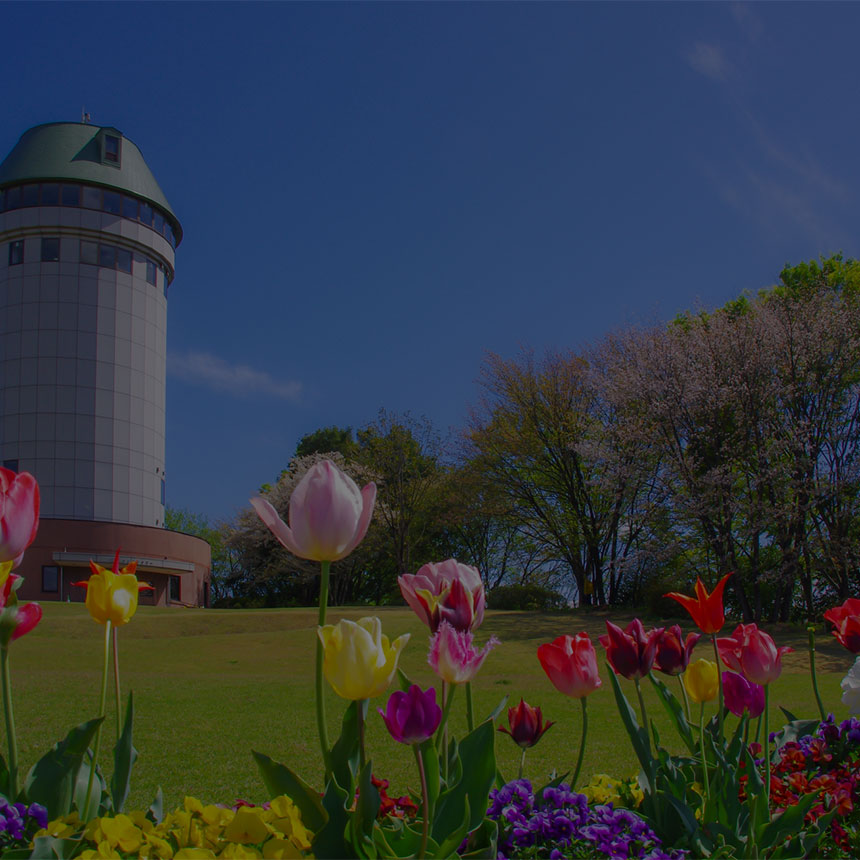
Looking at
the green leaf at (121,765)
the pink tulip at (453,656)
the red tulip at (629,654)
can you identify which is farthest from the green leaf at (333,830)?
the red tulip at (629,654)

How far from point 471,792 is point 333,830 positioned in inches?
13.1

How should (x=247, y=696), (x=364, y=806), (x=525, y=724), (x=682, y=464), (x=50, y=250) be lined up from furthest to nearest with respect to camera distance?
(x=50, y=250)
(x=682, y=464)
(x=247, y=696)
(x=525, y=724)
(x=364, y=806)

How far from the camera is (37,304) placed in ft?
107

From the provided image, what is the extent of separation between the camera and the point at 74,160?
33719 millimetres

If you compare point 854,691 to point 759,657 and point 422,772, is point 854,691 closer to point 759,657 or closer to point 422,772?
point 759,657

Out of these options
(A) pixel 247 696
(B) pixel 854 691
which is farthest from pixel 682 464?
(B) pixel 854 691

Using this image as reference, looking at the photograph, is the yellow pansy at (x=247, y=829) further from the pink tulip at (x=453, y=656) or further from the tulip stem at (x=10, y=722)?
the tulip stem at (x=10, y=722)

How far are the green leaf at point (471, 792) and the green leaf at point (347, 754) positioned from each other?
209mm

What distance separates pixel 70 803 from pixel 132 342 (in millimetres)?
33986

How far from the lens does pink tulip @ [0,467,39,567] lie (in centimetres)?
193

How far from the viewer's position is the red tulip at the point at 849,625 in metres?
2.99

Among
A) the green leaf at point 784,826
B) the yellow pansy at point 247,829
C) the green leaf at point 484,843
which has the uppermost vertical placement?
the yellow pansy at point 247,829

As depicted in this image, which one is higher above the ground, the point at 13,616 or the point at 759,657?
the point at 13,616

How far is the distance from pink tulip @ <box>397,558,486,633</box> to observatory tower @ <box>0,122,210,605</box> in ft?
102
